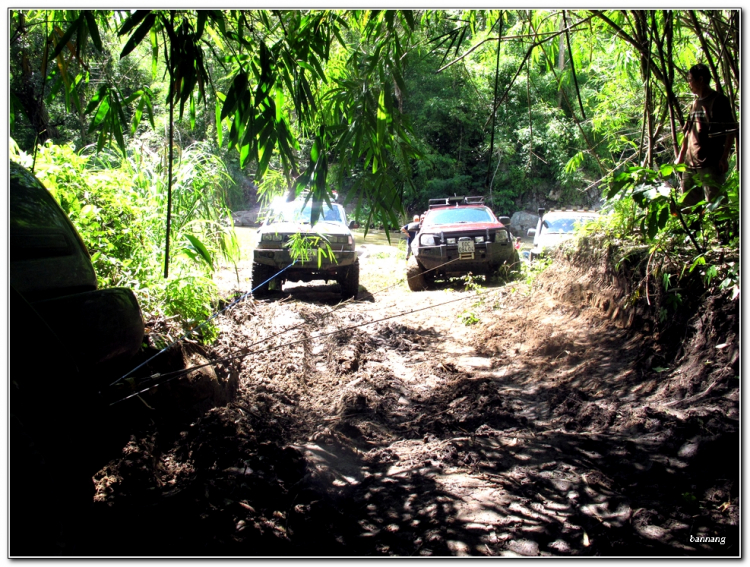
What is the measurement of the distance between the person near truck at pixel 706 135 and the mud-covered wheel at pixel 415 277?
21.2ft

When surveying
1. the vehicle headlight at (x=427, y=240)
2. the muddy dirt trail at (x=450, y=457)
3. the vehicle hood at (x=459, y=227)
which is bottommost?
the muddy dirt trail at (x=450, y=457)

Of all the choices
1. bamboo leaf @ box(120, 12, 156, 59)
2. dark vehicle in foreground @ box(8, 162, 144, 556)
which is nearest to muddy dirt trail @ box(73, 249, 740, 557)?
dark vehicle in foreground @ box(8, 162, 144, 556)

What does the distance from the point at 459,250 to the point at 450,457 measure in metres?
7.38

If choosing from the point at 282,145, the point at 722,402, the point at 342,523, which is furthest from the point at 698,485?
the point at 282,145

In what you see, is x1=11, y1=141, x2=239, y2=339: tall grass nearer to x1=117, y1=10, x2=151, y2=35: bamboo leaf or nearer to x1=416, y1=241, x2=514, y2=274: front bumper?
x1=117, y1=10, x2=151, y2=35: bamboo leaf

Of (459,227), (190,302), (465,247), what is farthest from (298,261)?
(190,302)

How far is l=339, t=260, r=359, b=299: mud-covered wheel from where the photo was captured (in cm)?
998

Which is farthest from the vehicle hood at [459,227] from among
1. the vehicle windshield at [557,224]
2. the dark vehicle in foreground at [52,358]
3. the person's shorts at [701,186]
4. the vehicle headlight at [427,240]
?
the dark vehicle in foreground at [52,358]

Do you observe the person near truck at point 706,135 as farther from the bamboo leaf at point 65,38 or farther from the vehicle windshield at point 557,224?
the vehicle windshield at point 557,224

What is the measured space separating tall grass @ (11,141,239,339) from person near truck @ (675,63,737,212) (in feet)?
12.3

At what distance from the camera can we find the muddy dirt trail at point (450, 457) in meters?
2.38

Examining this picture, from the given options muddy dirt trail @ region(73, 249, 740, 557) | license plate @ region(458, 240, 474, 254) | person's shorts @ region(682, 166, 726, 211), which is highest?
person's shorts @ region(682, 166, 726, 211)

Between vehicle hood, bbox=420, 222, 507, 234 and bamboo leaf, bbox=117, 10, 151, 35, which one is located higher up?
bamboo leaf, bbox=117, 10, 151, 35

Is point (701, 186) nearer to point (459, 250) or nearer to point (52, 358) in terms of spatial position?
point (52, 358)
